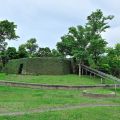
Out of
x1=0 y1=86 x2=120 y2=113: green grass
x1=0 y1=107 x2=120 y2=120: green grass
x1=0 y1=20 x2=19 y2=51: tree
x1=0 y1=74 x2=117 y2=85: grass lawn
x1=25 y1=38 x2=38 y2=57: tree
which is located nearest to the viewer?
x1=0 y1=107 x2=120 y2=120: green grass

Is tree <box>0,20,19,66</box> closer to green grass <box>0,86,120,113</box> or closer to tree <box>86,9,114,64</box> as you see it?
tree <box>86,9,114,64</box>

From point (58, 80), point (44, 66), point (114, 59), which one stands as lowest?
point (58, 80)

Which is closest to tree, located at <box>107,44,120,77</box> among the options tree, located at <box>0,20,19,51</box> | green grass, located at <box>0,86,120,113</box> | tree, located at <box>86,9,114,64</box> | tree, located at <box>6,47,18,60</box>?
tree, located at <box>86,9,114,64</box>

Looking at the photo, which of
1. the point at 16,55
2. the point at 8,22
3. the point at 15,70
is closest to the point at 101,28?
the point at 15,70

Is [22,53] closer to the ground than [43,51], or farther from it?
closer to the ground

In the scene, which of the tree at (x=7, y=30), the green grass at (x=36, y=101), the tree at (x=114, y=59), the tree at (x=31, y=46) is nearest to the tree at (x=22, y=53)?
the tree at (x=31, y=46)

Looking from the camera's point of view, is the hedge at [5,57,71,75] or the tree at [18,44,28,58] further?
the tree at [18,44,28,58]

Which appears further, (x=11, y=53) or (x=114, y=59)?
(x=11, y=53)

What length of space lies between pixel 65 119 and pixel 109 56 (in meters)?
29.7

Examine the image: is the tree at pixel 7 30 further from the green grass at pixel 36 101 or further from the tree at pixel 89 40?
the green grass at pixel 36 101

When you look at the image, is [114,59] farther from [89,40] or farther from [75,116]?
[75,116]

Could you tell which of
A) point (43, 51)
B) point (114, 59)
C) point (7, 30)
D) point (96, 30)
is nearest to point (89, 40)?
point (96, 30)

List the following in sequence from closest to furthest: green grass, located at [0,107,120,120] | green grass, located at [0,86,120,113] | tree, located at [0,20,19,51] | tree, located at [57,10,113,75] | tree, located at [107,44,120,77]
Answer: green grass, located at [0,107,120,120] < green grass, located at [0,86,120,113] < tree, located at [57,10,113,75] < tree, located at [107,44,120,77] < tree, located at [0,20,19,51]

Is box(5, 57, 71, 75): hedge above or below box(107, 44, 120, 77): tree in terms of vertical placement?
below
